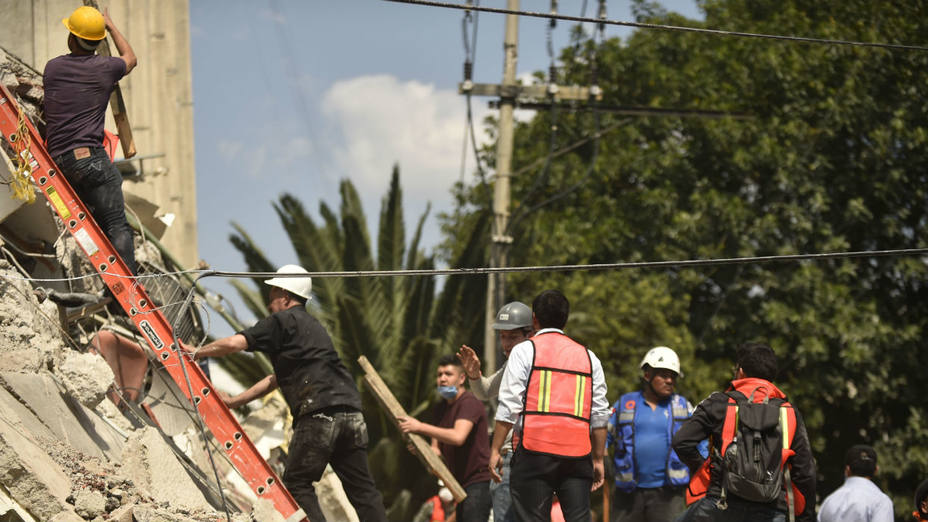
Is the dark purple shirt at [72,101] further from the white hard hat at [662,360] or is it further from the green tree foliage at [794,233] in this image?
the green tree foliage at [794,233]

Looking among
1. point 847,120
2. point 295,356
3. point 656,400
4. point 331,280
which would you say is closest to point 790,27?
point 847,120

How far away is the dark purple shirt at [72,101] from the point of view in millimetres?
6828

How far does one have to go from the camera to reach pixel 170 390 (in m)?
7.82

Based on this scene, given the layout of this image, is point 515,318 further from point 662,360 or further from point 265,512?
point 265,512

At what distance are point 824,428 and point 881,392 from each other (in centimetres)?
162

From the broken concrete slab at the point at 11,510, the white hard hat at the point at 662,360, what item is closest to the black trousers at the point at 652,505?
the white hard hat at the point at 662,360

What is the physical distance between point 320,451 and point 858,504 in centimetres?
Result: 346

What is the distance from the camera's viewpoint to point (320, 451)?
6570mm

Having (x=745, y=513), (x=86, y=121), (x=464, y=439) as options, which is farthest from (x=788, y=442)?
(x=86, y=121)

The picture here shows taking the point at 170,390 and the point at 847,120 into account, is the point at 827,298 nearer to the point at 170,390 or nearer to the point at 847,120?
the point at 847,120

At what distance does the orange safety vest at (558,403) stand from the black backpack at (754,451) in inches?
28.5

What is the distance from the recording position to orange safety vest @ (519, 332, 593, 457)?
18.8 feet

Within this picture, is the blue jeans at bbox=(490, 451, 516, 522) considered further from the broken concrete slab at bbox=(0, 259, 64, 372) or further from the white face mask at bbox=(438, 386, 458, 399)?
the broken concrete slab at bbox=(0, 259, 64, 372)

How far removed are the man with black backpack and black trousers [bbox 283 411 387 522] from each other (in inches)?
76.7
